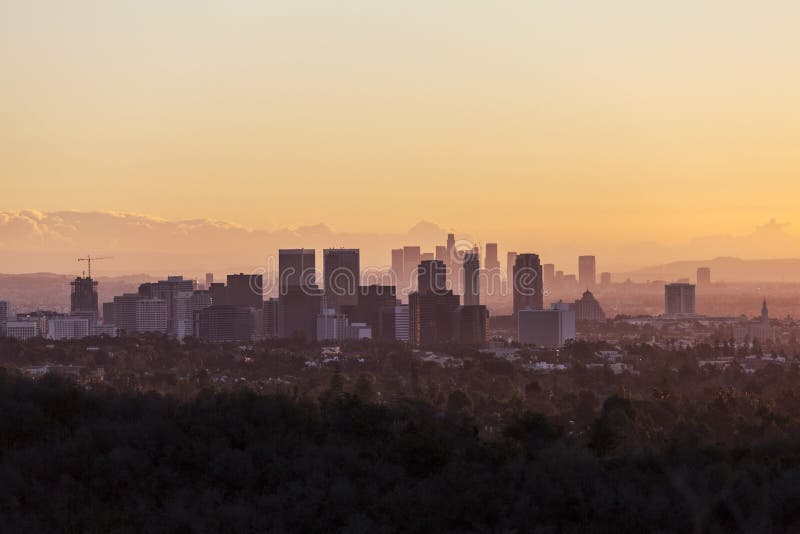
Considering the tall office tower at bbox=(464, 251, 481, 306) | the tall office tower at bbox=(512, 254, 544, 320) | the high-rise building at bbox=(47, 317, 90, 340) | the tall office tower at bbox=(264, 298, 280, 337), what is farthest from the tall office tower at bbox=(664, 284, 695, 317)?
the high-rise building at bbox=(47, 317, 90, 340)

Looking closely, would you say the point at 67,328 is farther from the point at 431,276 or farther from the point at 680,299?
the point at 680,299

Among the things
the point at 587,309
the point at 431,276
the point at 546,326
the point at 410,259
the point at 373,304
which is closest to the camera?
the point at 546,326

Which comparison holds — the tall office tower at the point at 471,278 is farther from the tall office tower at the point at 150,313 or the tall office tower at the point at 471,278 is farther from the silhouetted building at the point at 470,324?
the tall office tower at the point at 150,313

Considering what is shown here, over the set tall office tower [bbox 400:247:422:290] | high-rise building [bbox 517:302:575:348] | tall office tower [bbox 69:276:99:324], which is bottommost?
high-rise building [bbox 517:302:575:348]

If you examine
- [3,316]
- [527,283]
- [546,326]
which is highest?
[527,283]

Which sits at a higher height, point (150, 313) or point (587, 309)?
point (587, 309)

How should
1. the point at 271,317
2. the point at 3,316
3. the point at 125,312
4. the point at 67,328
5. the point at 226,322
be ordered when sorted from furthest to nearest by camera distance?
the point at 125,312 → the point at 271,317 → the point at 3,316 → the point at 67,328 → the point at 226,322

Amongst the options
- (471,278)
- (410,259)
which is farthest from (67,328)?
(410,259)

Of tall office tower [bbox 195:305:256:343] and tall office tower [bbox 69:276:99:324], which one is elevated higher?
tall office tower [bbox 69:276:99:324]

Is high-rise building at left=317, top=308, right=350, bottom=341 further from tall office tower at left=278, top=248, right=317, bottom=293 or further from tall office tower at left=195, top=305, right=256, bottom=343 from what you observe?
tall office tower at left=278, top=248, right=317, bottom=293
